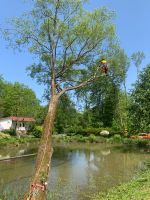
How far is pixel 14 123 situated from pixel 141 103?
34.6 meters

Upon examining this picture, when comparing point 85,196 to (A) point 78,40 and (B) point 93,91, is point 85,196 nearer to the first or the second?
(A) point 78,40

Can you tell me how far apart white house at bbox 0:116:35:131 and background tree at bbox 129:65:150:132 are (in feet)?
98.8

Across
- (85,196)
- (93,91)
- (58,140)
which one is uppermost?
(93,91)

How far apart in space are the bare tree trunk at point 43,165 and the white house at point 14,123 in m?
48.6

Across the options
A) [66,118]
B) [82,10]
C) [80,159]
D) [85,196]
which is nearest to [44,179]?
[85,196]

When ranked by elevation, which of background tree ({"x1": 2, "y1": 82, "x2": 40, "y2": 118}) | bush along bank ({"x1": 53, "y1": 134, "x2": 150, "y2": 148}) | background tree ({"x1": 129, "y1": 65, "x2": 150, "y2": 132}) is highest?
background tree ({"x1": 2, "y1": 82, "x2": 40, "y2": 118})

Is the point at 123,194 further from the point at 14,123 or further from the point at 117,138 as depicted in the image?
the point at 14,123

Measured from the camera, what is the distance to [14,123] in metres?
63.3

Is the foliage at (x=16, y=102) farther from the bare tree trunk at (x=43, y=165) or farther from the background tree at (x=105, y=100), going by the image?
the bare tree trunk at (x=43, y=165)

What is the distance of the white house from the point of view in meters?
61.9

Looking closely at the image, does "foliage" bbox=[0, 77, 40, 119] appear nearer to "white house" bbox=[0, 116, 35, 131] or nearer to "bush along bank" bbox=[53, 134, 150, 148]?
"white house" bbox=[0, 116, 35, 131]

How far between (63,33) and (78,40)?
1.06 metres

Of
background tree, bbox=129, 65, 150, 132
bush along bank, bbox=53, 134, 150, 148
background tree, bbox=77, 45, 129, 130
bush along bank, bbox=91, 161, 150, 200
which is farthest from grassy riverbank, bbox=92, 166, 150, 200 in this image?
background tree, bbox=77, 45, 129, 130

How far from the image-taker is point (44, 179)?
452 inches
